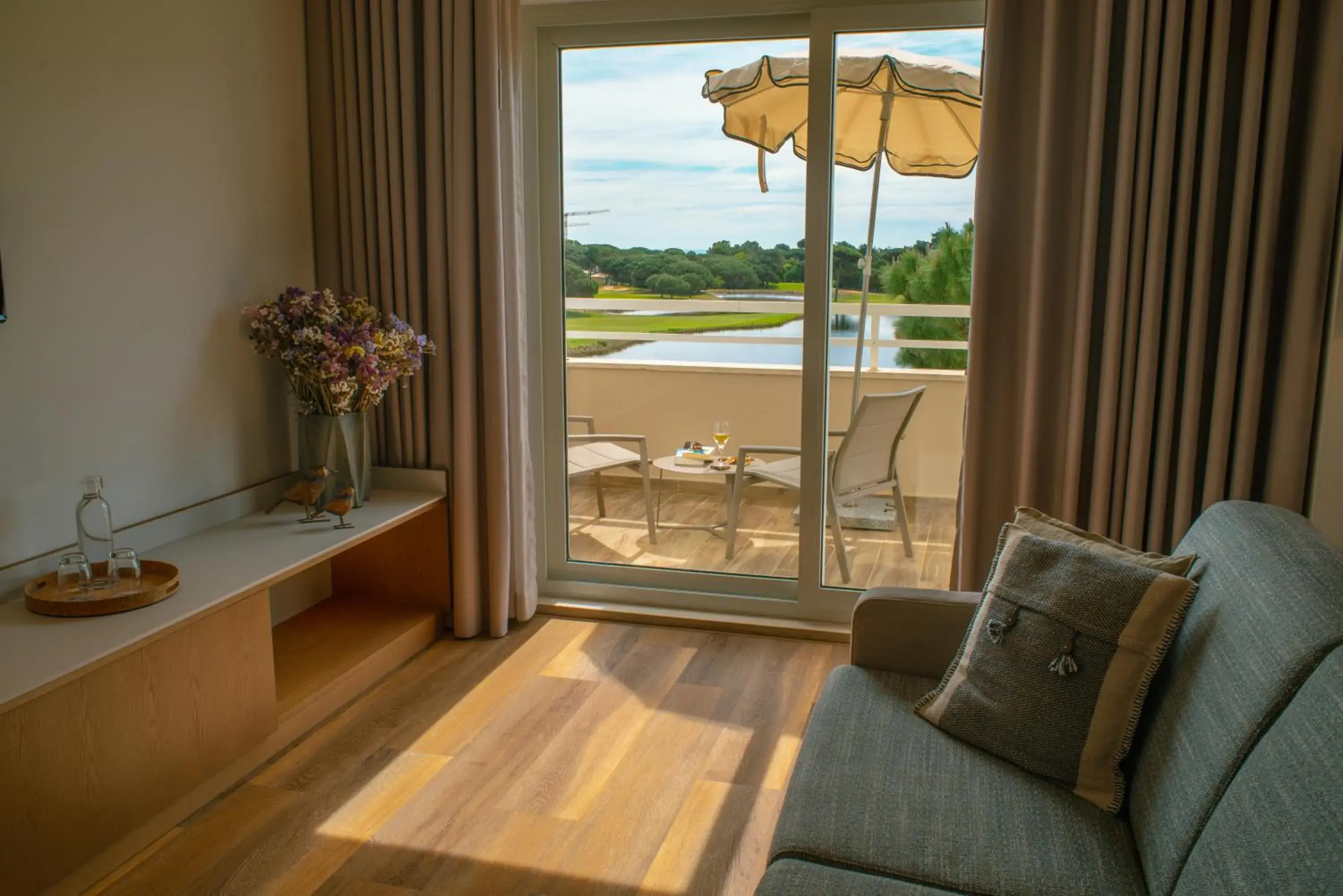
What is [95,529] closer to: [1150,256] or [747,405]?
[747,405]

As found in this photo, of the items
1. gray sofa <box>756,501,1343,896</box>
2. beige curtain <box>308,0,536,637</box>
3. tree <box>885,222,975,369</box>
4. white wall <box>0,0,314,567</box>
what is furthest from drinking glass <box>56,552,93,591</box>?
tree <box>885,222,975,369</box>

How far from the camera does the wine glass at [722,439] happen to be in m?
4.09

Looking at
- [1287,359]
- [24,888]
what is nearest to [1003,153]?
[1287,359]

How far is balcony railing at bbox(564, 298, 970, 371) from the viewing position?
3.71 metres

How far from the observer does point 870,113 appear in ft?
12.0

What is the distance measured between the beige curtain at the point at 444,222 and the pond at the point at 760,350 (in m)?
0.50

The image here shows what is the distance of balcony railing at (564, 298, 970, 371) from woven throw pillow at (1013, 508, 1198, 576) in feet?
4.29

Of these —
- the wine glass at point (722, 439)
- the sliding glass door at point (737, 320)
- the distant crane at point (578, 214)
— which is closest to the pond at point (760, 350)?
the sliding glass door at point (737, 320)

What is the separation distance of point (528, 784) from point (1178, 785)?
1.74 meters

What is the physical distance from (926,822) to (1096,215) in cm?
205

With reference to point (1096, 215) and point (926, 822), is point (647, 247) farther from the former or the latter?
point (926, 822)

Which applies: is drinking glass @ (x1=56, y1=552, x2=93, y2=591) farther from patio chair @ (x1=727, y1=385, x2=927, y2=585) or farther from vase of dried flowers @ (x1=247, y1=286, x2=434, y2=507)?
patio chair @ (x1=727, y1=385, x2=927, y2=585)

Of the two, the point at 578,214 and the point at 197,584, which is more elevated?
the point at 578,214

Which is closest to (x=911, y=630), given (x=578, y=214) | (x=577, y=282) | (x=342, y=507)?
(x=342, y=507)
